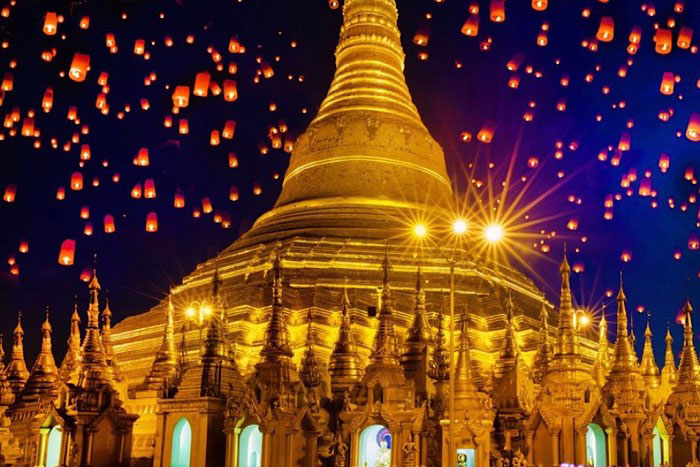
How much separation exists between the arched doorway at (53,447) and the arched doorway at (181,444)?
430 cm

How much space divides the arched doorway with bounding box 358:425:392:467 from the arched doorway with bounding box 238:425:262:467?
2.92 metres

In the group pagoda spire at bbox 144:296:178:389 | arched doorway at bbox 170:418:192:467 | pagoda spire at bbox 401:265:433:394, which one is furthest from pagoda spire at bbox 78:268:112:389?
pagoda spire at bbox 401:265:433:394

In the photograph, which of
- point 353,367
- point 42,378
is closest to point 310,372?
point 353,367

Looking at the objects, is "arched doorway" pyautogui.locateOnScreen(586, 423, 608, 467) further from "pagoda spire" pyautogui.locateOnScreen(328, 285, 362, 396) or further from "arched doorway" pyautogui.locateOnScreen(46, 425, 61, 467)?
"arched doorway" pyautogui.locateOnScreen(46, 425, 61, 467)

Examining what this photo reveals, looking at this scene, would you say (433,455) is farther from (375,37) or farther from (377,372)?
(375,37)

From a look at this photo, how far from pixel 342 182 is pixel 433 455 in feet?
74.2

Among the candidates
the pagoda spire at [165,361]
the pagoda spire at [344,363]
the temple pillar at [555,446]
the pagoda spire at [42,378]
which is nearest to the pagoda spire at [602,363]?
the temple pillar at [555,446]

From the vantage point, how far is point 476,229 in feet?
163

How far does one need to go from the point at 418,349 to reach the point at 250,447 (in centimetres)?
680

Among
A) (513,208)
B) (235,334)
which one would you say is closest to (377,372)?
(235,334)

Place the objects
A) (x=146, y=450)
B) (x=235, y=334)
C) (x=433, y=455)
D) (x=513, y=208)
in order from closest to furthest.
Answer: (x=433, y=455), (x=146, y=450), (x=235, y=334), (x=513, y=208)

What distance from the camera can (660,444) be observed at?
30062 millimetres

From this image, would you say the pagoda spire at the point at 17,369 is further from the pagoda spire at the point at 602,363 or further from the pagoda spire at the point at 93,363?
the pagoda spire at the point at 602,363

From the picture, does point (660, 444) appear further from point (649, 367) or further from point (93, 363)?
point (93, 363)
